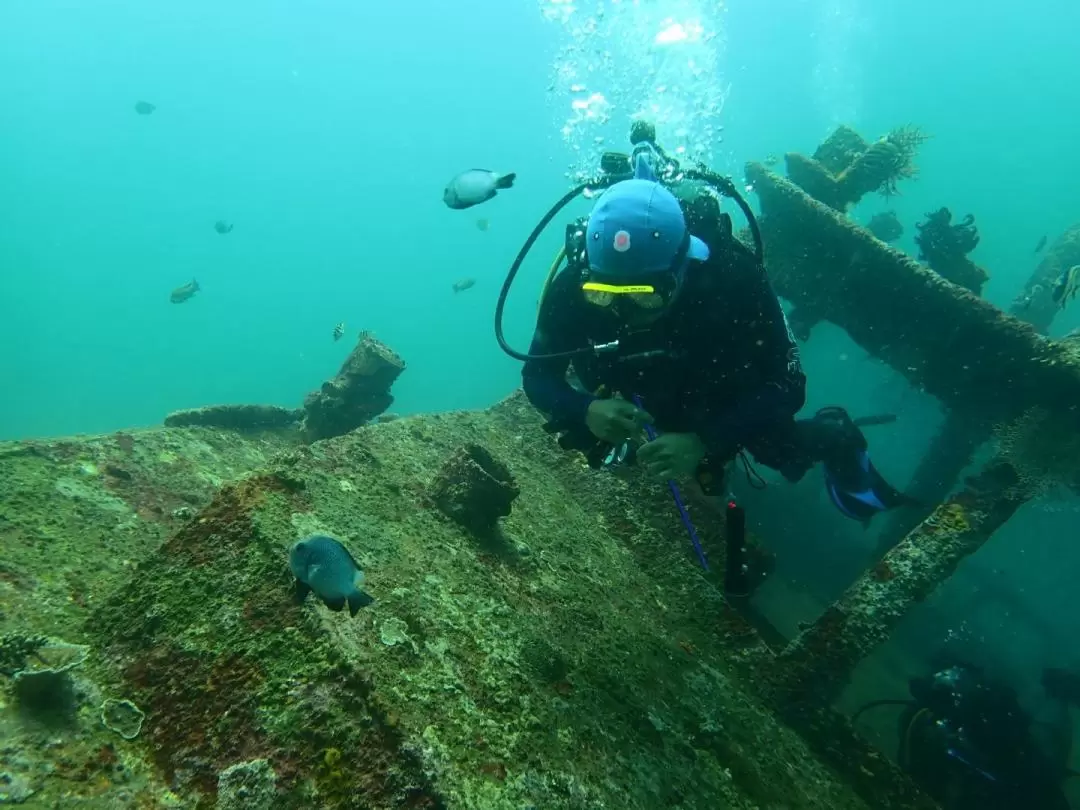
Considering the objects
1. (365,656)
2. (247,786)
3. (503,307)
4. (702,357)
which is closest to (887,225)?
(702,357)

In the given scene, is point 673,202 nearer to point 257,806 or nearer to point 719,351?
point 719,351

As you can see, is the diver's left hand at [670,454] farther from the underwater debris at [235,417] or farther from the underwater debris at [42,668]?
the underwater debris at [235,417]

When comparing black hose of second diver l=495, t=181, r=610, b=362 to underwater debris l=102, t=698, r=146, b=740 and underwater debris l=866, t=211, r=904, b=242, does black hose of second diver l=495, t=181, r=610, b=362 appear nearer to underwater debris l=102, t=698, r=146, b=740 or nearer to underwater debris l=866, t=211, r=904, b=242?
underwater debris l=102, t=698, r=146, b=740

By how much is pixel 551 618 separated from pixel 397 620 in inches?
42.2

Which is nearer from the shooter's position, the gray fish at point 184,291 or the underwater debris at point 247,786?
the underwater debris at point 247,786

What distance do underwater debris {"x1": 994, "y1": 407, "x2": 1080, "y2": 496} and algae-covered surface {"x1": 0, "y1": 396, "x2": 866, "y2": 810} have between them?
10.8ft

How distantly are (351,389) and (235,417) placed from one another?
142cm

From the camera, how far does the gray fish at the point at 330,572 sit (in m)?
1.95

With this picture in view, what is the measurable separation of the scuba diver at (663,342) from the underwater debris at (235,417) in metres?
4.43

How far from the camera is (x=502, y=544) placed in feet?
12.4

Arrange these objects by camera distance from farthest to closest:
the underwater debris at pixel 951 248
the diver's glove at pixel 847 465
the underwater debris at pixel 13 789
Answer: the underwater debris at pixel 951 248 → the diver's glove at pixel 847 465 → the underwater debris at pixel 13 789

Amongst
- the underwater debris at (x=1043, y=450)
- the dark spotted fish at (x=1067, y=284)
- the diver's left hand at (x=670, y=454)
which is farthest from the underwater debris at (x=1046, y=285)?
the diver's left hand at (x=670, y=454)

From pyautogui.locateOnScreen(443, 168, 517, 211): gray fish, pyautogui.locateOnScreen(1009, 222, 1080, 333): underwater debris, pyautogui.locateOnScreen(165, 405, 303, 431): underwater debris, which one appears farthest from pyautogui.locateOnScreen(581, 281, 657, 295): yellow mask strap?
pyautogui.locateOnScreen(1009, 222, 1080, 333): underwater debris

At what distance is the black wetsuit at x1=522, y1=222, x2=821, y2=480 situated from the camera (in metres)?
3.39
